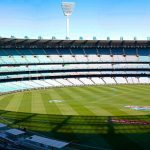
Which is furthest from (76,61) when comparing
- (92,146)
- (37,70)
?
(92,146)

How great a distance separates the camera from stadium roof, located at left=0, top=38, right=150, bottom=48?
3278 inches

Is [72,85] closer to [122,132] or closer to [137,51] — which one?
[137,51]

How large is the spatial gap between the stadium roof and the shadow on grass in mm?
48976

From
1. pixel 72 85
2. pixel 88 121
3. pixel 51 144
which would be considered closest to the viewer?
pixel 51 144

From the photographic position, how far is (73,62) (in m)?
89.2

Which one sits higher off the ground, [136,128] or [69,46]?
[69,46]

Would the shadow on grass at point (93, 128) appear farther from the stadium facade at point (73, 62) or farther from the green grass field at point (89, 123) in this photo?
the stadium facade at point (73, 62)

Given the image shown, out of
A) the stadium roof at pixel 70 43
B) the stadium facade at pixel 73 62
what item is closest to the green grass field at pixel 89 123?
the stadium facade at pixel 73 62

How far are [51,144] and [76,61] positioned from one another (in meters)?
69.2

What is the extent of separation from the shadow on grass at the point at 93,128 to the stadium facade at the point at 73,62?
150 feet

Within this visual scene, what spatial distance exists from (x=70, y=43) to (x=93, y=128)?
62.2 m

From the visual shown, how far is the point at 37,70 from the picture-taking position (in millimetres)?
83562

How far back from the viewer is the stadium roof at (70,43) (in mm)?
83250

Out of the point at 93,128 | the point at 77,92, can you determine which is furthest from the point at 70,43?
the point at 93,128
